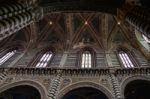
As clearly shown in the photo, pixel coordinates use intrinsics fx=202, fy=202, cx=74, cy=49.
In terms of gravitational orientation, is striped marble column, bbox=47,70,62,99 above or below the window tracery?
below

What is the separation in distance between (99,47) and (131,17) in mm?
10558

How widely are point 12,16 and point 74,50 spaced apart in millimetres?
11051

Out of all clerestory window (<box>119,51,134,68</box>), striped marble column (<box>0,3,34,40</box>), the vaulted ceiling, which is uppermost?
the vaulted ceiling

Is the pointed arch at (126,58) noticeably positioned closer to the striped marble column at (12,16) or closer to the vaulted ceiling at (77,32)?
the vaulted ceiling at (77,32)

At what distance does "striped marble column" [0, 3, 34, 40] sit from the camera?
7.68 meters

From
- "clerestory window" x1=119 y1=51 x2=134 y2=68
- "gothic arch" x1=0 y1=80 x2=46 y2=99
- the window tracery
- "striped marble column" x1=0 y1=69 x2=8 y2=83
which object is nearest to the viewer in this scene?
"gothic arch" x1=0 y1=80 x2=46 y2=99

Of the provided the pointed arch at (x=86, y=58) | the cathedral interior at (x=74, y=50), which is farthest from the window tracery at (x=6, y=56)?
the pointed arch at (x=86, y=58)

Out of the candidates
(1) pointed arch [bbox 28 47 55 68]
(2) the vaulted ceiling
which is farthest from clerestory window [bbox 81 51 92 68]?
(1) pointed arch [bbox 28 47 55 68]

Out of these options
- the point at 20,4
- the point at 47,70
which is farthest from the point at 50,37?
the point at 20,4

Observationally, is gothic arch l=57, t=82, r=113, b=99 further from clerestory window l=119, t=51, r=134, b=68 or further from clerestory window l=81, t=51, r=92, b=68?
clerestory window l=119, t=51, r=134, b=68

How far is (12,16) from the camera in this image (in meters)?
8.43

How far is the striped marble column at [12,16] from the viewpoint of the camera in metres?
7.68

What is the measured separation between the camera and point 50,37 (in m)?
21.1

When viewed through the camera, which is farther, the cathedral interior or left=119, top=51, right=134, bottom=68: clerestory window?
left=119, top=51, right=134, bottom=68: clerestory window
